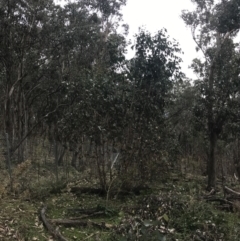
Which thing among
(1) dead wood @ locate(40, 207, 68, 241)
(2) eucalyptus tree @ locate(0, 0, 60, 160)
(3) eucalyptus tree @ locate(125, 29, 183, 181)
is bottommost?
(1) dead wood @ locate(40, 207, 68, 241)

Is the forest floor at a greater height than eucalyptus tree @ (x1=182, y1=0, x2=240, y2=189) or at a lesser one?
lesser

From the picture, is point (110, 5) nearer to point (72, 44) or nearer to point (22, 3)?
point (72, 44)

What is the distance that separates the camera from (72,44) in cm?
1667

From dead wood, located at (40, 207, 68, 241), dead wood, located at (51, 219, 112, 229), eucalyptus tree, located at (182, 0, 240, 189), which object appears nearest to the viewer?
dead wood, located at (40, 207, 68, 241)

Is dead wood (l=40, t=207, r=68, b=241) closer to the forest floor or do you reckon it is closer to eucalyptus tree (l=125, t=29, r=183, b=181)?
the forest floor

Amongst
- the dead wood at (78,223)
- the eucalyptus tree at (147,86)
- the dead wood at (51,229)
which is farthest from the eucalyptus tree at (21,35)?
the dead wood at (78,223)

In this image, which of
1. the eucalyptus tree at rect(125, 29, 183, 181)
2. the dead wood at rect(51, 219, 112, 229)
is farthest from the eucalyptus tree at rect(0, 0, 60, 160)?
the dead wood at rect(51, 219, 112, 229)

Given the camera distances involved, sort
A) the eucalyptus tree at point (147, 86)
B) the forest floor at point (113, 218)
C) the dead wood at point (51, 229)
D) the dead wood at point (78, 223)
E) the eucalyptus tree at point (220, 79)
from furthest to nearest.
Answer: the eucalyptus tree at point (220, 79) < the eucalyptus tree at point (147, 86) < the dead wood at point (78, 223) < the forest floor at point (113, 218) < the dead wood at point (51, 229)

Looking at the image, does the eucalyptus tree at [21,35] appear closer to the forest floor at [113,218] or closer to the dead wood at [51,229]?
the forest floor at [113,218]

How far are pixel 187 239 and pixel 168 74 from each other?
213 inches

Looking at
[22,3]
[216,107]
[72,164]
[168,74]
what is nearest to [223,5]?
[216,107]

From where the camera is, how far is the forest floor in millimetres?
6113

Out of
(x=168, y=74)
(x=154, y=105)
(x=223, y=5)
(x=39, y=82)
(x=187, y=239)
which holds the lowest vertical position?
(x=187, y=239)

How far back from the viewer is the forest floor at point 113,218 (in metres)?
6.11
